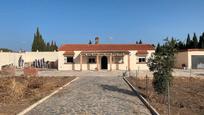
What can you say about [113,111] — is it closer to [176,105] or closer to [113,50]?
[176,105]

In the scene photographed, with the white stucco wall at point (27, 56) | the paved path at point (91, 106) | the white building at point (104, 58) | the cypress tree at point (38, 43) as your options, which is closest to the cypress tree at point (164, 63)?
the paved path at point (91, 106)

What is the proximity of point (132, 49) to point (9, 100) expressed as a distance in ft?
119

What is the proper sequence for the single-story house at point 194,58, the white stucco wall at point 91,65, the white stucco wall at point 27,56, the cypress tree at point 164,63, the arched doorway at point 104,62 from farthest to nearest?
the white stucco wall at point 27,56
the single-story house at point 194,58
the arched doorway at point 104,62
the white stucco wall at point 91,65
the cypress tree at point 164,63

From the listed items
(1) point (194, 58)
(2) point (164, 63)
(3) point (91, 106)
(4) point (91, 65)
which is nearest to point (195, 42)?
(1) point (194, 58)

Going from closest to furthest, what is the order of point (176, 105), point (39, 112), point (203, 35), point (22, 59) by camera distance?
point (39, 112), point (176, 105), point (22, 59), point (203, 35)

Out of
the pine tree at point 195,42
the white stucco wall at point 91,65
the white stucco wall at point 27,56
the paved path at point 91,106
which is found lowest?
the paved path at point 91,106

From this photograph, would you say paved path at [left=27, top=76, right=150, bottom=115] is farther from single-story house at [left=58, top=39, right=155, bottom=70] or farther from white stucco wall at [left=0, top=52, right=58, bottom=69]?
white stucco wall at [left=0, top=52, right=58, bottom=69]

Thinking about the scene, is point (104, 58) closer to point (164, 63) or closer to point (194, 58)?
point (194, 58)

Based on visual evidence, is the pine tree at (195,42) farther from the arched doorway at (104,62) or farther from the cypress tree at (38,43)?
the cypress tree at (38,43)

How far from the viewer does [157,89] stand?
17438mm

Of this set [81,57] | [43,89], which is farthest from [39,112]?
[81,57]

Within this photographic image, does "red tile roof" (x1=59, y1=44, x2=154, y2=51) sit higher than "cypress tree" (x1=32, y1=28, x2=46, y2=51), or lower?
lower

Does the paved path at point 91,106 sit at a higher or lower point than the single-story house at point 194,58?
lower

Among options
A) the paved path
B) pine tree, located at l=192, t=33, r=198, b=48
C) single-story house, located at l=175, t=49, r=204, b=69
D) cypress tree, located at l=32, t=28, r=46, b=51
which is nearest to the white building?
single-story house, located at l=175, t=49, r=204, b=69
